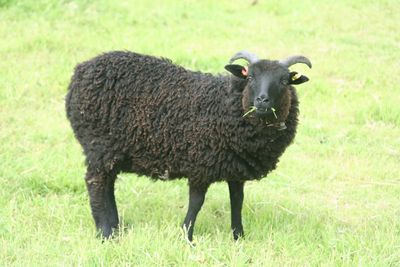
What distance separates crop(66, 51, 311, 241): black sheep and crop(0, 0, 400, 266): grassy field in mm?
480

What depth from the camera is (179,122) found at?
5785 millimetres

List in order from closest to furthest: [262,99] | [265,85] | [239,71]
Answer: [262,99] < [265,85] < [239,71]

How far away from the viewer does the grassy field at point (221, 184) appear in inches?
212

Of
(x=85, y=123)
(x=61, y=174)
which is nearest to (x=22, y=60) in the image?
(x=61, y=174)

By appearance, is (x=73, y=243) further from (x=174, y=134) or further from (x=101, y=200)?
(x=174, y=134)

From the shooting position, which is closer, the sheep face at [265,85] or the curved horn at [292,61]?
the sheep face at [265,85]

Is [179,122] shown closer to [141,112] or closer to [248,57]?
[141,112]

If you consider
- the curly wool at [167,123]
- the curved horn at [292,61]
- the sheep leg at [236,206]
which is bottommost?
the sheep leg at [236,206]

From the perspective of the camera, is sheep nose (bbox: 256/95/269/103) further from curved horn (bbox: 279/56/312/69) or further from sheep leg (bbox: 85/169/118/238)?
Answer: sheep leg (bbox: 85/169/118/238)

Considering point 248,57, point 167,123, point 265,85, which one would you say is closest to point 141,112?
point 167,123

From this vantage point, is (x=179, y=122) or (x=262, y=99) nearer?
(x=262, y=99)

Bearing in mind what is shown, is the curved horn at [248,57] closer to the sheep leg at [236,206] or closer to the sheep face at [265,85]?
the sheep face at [265,85]

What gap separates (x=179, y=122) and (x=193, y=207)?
764 millimetres

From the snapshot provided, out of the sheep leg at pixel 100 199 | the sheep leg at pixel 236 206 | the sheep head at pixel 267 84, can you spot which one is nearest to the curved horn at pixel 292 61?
the sheep head at pixel 267 84
